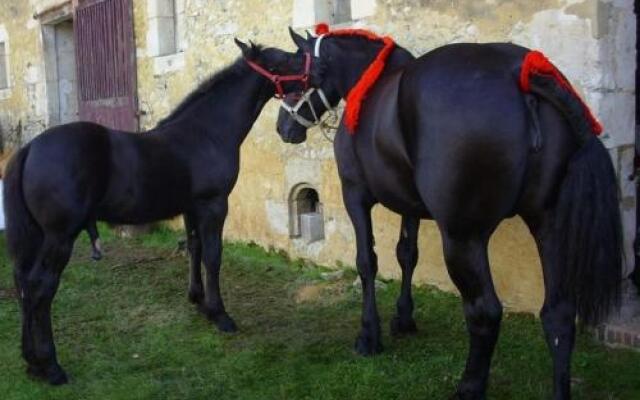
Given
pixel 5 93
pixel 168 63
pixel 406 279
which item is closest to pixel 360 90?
pixel 406 279

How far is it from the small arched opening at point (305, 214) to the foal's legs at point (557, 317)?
363 centimetres

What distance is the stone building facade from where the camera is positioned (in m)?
4.25

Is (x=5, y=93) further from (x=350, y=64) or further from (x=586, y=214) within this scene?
(x=586, y=214)

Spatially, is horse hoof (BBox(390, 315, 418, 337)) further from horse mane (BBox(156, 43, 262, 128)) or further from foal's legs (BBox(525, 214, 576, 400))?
horse mane (BBox(156, 43, 262, 128))

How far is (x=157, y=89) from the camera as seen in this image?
27.6ft

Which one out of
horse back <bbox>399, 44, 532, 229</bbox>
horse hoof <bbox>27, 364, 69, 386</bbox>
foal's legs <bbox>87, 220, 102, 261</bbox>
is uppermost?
horse back <bbox>399, 44, 532, 229</bbox>

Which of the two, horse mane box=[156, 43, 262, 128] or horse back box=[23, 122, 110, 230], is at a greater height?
horse mane box=[156, 43, 262, 128]

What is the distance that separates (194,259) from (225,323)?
0.65 metres

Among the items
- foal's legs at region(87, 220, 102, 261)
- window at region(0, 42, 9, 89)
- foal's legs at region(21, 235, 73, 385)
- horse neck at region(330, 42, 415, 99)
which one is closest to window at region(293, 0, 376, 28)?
horse neck at region(330, 42, 415, 99)

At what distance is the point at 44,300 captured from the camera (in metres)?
3.89

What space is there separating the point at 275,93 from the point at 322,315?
5.37 ft

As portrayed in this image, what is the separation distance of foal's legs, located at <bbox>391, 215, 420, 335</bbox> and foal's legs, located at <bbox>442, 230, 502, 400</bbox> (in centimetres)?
136

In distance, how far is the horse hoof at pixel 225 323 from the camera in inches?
189

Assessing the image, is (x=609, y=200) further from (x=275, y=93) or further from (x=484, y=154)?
(x=275, y=93)
